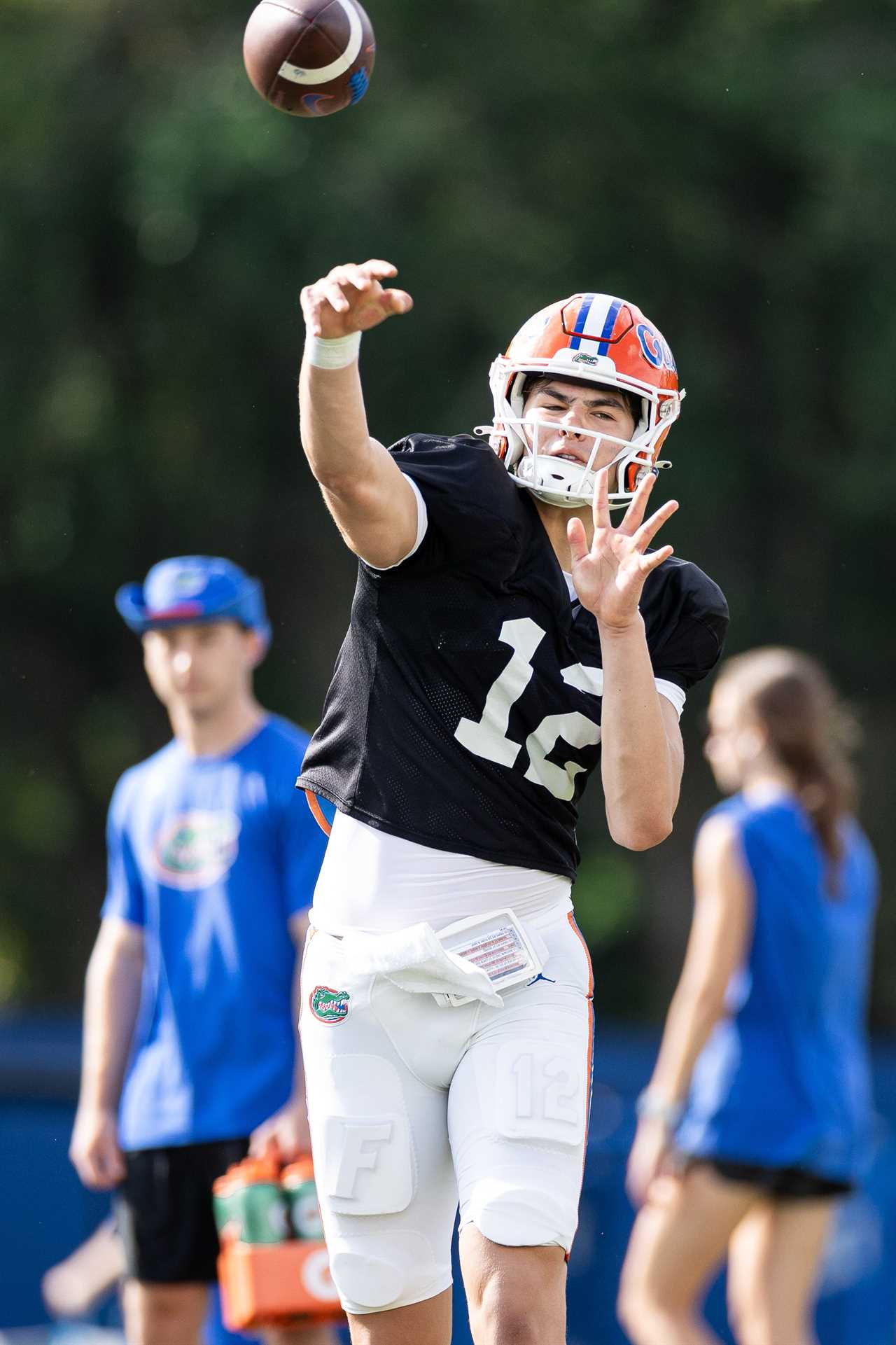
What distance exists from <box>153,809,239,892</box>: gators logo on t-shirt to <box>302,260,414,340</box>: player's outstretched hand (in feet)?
8.77

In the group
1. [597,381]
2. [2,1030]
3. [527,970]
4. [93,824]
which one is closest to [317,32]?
[597,381]

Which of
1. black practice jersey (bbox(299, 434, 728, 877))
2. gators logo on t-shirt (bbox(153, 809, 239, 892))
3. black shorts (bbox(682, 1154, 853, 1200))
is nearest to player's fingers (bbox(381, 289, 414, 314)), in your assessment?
black practice jersey (bbox(299, 434, 728, 877))

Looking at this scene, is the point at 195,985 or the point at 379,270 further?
the point at 195,985

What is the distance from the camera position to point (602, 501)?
3703mm

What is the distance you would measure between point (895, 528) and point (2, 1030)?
9637mm

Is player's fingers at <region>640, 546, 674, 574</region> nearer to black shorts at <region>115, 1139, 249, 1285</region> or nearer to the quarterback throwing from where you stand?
the quarterback throwing

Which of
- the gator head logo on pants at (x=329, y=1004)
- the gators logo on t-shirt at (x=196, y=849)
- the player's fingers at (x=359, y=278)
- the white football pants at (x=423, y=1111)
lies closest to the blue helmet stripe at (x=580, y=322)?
the player's fingers at (x=359, y=278)

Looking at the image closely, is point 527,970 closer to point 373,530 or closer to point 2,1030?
point 373,530

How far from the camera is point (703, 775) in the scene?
17.0 metres

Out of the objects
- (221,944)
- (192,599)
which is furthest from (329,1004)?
(192,599)

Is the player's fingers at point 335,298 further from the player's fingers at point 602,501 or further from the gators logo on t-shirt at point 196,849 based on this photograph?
the gators logo on t-shirt at point 196,849

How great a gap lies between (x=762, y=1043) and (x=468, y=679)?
2.94 m

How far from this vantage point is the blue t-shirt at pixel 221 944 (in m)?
5.80

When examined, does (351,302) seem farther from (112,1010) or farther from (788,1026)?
(788,1026)
